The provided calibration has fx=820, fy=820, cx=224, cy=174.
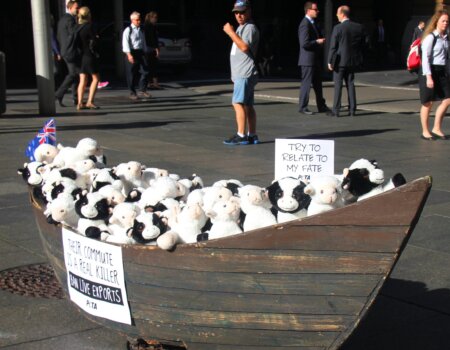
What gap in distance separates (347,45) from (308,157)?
29.9ft

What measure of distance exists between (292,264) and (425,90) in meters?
8.22

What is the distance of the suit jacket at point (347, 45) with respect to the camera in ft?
→ 44.4

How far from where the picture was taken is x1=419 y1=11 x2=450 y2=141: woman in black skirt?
10758 mm

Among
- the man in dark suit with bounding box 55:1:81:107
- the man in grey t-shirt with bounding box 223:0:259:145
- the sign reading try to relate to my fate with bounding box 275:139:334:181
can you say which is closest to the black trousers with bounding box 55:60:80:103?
the man in dark suit with bounding box 55:1:81:107

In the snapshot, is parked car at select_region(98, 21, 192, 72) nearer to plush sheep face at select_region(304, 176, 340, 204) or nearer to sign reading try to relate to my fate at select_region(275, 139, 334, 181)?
sign reading try to relate to my fate at select_region(275, 139, 334, 181)

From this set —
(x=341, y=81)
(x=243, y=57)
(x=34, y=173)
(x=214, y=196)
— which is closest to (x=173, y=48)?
(x=341, y=81)

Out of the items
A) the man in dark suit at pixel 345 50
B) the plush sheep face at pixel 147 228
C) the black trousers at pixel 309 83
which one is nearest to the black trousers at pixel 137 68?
the black trousers at pixel 309 83

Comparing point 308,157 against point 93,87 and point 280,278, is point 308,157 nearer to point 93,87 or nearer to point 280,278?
point 280,278

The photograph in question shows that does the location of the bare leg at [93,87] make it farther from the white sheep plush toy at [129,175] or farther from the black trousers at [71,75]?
the white sheep plush toy at [129,175]

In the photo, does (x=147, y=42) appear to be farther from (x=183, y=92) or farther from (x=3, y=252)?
(x=3, y=252)

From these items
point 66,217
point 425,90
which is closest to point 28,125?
point 425,90

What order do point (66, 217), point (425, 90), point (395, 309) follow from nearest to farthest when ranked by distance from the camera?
point (66, 217) < point (395, 309) < point (425, 90)

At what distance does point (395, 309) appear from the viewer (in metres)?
4.60

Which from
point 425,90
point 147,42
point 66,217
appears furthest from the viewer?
point 147,42
